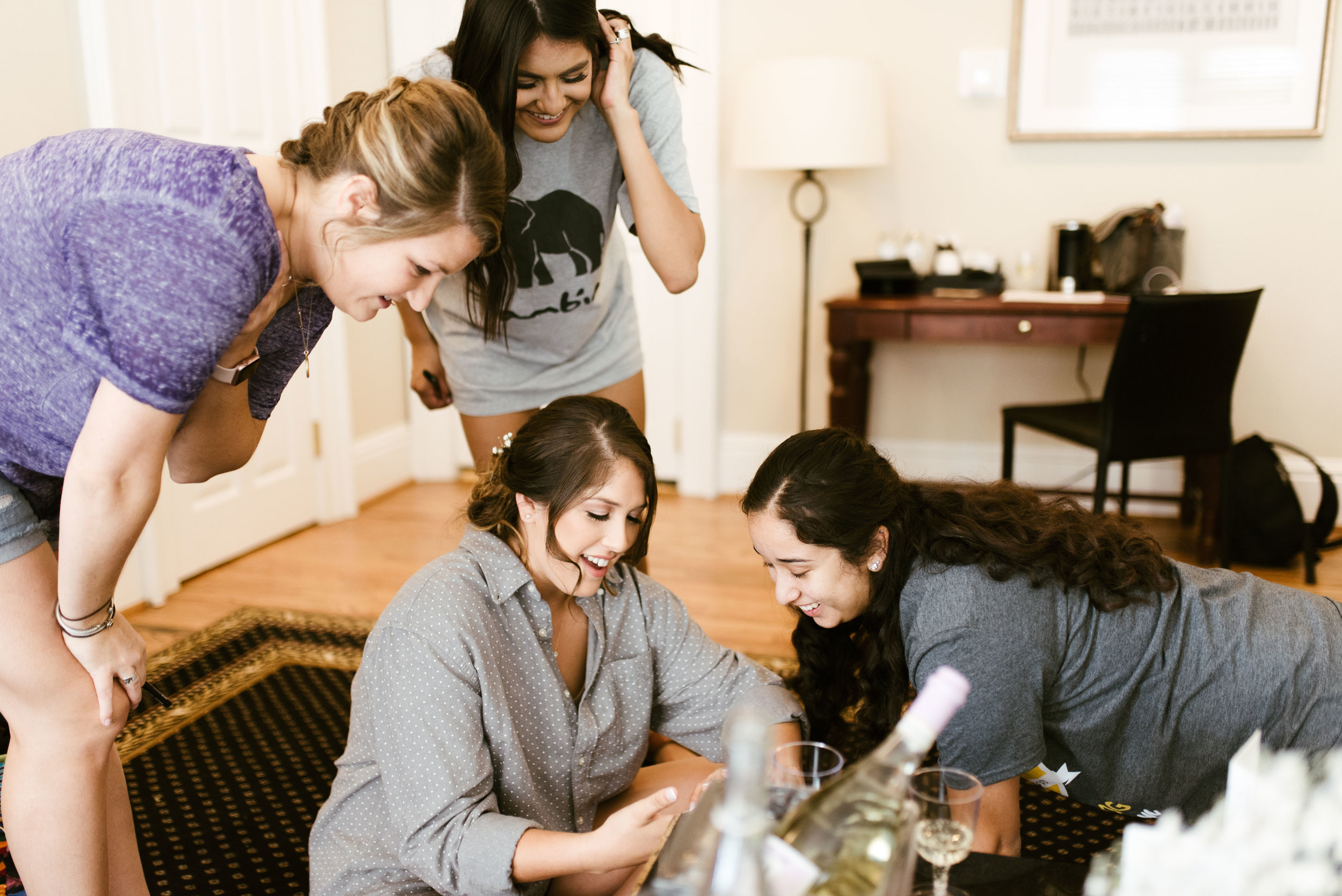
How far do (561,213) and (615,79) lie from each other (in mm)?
240

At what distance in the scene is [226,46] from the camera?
3203 millimetres

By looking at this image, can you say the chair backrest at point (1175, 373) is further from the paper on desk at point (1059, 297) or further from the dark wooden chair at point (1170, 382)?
the paper on desk at point (1059, 297)

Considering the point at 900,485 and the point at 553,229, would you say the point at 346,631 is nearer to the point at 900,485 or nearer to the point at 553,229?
the point at 553,229

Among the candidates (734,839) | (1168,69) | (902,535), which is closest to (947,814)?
(734,839)

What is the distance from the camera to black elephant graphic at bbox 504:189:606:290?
70.6 inches

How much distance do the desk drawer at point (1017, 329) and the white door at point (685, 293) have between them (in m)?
0.86

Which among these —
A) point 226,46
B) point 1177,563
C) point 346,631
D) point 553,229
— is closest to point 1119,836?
point 1177,563

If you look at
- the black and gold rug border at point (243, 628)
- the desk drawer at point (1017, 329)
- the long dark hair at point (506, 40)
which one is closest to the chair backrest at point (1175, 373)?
the desk drawer at point (1017, 329)

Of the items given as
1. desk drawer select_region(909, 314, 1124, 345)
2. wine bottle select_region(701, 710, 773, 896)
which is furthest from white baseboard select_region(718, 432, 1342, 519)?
wine bottle select_region(701, 710, 773, 896)

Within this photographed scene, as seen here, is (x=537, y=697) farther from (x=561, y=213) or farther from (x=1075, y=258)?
(x=1075, y=258)

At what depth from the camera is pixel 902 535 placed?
1.42 meters

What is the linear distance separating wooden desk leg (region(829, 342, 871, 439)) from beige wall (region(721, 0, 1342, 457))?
1.31 ft

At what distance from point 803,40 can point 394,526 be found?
217 cm

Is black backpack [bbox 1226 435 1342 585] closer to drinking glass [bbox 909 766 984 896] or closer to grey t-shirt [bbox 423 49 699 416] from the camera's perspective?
grey t-shirt [bbox 423 49 699 416]
